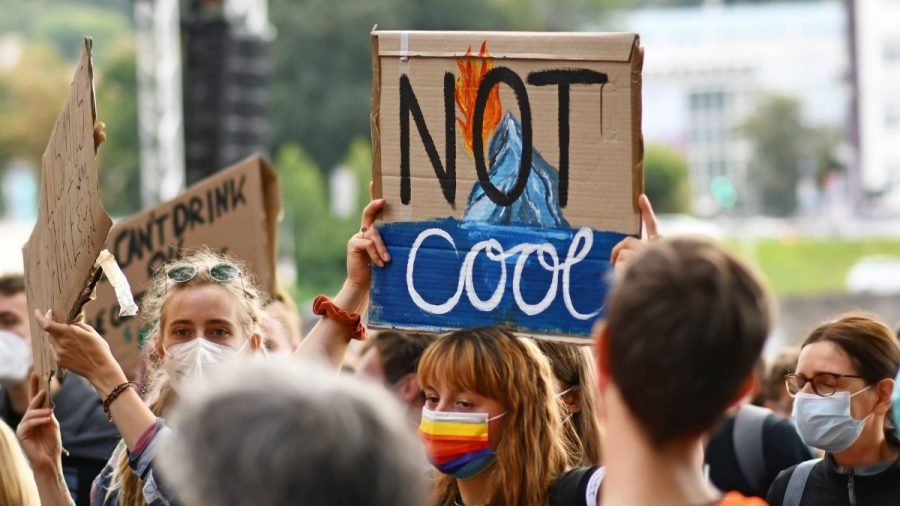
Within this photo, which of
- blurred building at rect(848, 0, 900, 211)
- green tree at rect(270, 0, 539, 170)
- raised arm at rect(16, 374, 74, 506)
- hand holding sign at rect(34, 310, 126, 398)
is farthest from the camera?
blurred building at rect(848, 0, 900, 211)

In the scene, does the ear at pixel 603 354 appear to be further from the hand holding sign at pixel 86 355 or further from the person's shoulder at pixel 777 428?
the person's shoulder at pixel 777 428

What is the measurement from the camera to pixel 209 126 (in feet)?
37.4

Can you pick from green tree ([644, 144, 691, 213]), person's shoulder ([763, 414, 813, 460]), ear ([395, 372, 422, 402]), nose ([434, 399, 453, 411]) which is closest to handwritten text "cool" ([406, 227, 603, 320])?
nose ([434, 399, 453, 411])

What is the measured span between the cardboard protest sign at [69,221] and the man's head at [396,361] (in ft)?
5.01

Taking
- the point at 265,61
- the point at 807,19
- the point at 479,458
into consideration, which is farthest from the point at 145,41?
the point at 807,19

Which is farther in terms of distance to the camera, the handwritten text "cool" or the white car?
the white car

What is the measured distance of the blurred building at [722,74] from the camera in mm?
95375

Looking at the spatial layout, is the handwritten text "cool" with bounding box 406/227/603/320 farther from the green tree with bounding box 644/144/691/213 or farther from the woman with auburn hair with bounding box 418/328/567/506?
the green tree with bounding box 644/144/691/213

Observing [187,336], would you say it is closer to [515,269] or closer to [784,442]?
[515,269]

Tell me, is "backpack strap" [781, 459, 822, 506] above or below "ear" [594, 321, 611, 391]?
below

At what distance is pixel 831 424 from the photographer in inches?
152

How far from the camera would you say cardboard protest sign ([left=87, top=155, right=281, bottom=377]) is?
194 inches

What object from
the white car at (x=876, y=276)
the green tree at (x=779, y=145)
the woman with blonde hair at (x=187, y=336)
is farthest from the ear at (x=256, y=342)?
the green tree at (x=779, y=145)

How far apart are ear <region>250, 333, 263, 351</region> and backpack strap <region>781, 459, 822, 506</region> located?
1.35 metres
